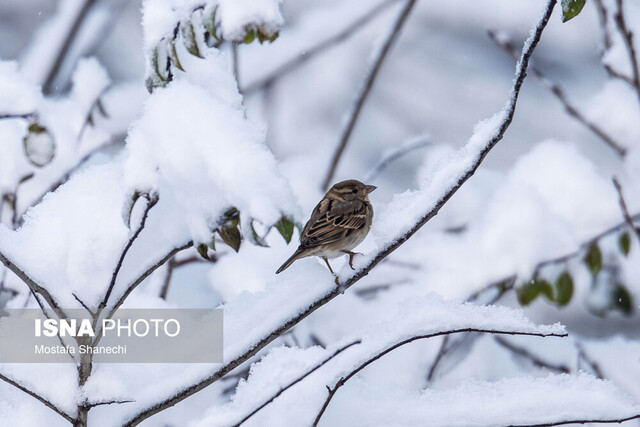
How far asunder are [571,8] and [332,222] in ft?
5.21

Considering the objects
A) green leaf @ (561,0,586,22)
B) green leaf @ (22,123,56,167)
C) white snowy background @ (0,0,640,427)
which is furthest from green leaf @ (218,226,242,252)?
green leaf @ (22,123,56,167)

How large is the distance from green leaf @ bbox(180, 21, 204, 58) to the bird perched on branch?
112cm

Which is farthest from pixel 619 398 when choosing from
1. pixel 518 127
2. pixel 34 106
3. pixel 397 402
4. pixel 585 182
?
pixel 518 127

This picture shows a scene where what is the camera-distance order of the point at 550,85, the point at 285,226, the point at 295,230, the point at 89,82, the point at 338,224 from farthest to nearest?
the point at 550,85 → the point at 89,82 → the point at 295,230 → the point at 338,224 → the point at 285,226

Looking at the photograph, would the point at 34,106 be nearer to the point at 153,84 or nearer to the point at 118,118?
the point at 153,84

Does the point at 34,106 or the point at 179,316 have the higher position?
the point at 34,106

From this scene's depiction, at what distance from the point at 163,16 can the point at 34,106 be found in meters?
1.14

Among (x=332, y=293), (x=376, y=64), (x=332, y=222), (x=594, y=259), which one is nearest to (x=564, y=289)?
(x=594, y=259)

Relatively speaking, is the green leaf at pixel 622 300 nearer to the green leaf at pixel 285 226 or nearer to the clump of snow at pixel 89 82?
the clump of snow at pixel 89 82

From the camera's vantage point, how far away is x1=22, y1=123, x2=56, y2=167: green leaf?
2.34 meters

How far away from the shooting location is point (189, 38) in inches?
57.0

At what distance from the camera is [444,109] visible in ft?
29.2

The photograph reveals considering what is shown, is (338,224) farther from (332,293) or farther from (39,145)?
(332,293)

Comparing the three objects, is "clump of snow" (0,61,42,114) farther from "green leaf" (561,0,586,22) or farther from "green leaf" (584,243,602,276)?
"green leaf" (584,243,602,276)
